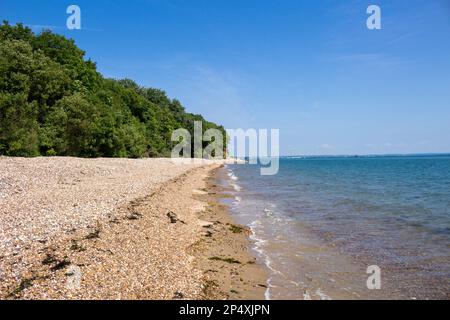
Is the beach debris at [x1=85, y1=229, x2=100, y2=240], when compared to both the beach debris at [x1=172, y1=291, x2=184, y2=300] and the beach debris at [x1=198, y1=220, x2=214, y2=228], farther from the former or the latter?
the beach debris at [x1=198, y1=220, x2=214, y2=228]

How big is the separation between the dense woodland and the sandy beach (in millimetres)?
16316

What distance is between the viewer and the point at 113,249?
30.0ft

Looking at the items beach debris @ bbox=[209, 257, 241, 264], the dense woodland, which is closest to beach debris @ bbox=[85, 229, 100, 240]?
beach debris @ bbox=[209, 257, 241, 264]

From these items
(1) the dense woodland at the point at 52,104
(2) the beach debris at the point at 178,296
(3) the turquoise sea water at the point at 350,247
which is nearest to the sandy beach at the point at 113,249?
(2) the beach debris at the point at 178,296

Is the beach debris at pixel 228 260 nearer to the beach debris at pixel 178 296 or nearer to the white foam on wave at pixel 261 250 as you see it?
the white foam on wave at pixel 261 250

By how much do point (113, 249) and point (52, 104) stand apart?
3732cm

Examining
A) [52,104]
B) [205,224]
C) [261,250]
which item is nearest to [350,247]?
[261,250]

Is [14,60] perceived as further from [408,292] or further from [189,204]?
[408,292]

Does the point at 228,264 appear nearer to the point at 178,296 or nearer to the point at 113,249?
the point at 178,296

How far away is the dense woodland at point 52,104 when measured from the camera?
3145cm

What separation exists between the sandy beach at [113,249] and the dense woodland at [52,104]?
1632 cm
